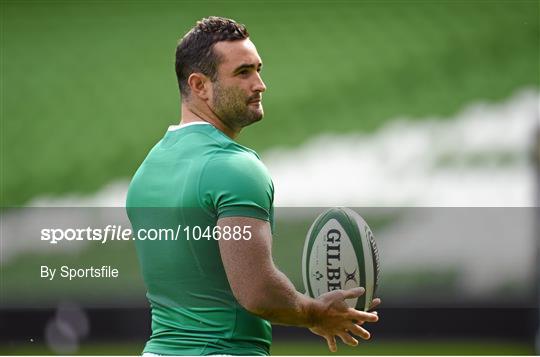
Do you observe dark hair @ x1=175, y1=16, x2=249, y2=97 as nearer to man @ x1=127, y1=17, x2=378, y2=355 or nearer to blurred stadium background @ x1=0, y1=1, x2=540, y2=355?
man @ x1=127, y1=17, x2=378, y2=355

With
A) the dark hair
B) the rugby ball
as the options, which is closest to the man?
the dark hair

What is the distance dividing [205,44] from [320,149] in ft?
14.2

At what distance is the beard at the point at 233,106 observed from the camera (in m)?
2.29

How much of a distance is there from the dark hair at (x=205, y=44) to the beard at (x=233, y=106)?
0.05 meters

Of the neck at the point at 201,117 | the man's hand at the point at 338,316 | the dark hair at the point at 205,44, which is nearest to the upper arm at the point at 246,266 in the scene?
the man's hand at the point at 338,316

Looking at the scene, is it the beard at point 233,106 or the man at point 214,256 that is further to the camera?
the beard at point 233,106

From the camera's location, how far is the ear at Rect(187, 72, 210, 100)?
2312 mm

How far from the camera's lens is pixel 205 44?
2.33m

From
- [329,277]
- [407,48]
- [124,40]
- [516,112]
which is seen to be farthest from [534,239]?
[329,277]

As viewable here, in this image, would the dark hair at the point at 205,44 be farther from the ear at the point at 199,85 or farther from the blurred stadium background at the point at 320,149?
the blurred stadium background at the point at 320,149

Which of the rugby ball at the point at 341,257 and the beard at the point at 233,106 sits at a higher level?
the beard at the point at 233,106

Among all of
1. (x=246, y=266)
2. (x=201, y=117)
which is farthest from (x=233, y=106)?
(x=246, y=266)

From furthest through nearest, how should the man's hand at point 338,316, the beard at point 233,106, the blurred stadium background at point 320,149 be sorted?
the blurred stadium background at point 320,149
the beard at point 233,106
the man's hand at point 338,316

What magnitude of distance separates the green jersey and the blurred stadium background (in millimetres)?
4106
